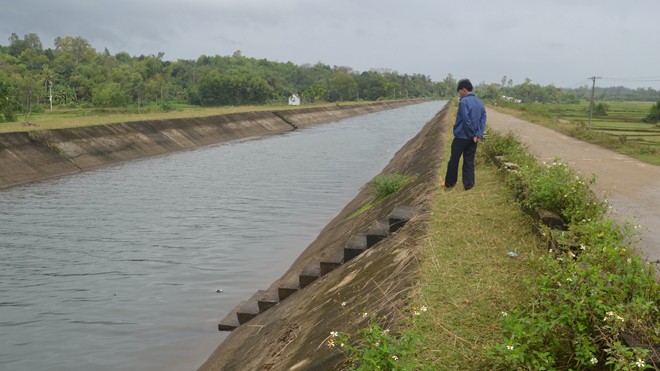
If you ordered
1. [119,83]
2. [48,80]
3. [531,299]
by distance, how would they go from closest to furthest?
[531,299], [48,80], [119,83]

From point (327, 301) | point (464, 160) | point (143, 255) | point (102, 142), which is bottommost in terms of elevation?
point (143, 255)

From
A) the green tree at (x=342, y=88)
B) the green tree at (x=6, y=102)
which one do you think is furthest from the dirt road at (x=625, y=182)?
the green tree at (x=342, y=88)

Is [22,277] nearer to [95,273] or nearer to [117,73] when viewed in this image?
[95,273]

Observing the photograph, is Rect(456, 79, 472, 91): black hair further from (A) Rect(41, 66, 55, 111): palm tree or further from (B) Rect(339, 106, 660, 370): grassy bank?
(A) Rect(41, 66, 55, 111): palm tree

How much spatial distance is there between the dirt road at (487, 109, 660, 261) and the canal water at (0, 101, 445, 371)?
5.74m

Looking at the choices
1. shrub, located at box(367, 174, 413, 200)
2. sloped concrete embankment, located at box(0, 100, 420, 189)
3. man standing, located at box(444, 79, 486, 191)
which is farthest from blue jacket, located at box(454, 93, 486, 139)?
sloped concrete embankment, located at box(0, 100, 420, 189)

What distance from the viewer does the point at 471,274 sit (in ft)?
Result: 17.6

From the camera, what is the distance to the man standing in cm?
876

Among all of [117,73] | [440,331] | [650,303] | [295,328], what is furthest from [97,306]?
[117,73]

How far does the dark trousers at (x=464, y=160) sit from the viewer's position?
8945 mm

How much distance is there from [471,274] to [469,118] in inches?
156

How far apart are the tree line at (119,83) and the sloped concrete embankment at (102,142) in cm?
802

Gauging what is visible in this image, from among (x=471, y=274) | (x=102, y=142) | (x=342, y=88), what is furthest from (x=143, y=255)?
(x=342, y=88)

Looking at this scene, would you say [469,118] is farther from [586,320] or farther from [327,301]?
[586,320]
